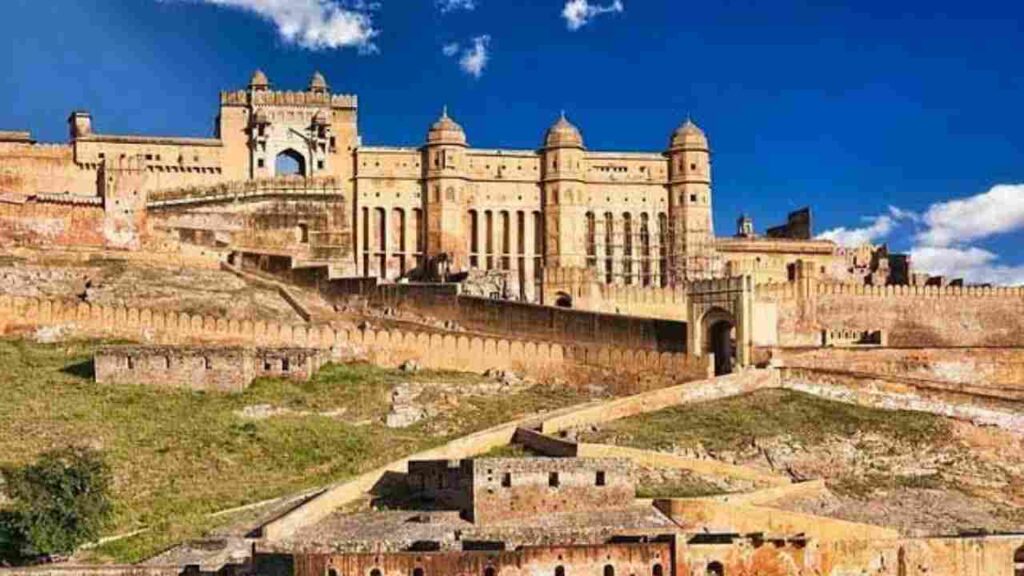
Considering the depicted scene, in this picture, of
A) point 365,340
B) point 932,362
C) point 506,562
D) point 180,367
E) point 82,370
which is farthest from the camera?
point 932,362

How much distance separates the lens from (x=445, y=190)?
59062 millimetres

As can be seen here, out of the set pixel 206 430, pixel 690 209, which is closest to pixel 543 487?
pixel 206 430

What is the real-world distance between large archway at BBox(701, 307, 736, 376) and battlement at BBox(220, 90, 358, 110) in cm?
2250

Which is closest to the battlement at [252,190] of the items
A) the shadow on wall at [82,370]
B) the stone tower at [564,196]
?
the stone tower at [564,196]

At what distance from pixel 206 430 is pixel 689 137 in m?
31.7

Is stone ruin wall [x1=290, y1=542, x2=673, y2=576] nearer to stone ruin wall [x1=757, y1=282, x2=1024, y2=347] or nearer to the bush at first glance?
the bush

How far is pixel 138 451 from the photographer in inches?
1277

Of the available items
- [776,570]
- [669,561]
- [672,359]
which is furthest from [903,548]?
[672,359]

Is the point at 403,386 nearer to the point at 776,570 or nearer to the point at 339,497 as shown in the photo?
the point at 339,497

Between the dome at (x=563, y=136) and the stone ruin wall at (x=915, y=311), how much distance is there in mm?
11480

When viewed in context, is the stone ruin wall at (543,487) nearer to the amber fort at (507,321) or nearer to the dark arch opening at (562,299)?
the amber fort at (507,321)

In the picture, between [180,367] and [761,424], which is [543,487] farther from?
[180,367]

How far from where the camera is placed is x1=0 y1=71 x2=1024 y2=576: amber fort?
86.6 ft

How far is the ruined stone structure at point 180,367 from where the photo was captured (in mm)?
37062
